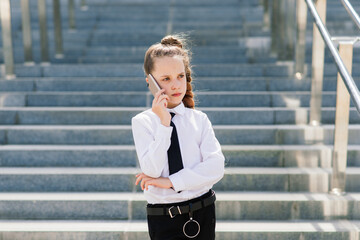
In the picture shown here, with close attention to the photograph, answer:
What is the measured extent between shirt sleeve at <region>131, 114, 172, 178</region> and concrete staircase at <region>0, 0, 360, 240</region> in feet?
4.39

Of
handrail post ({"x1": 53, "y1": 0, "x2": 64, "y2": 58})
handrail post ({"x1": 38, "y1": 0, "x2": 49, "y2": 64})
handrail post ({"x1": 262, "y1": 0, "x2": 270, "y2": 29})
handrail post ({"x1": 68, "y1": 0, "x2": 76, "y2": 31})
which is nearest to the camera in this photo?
handrail post ({"x1": 38, "y1": 0, "x2": 49, "y2": 64})

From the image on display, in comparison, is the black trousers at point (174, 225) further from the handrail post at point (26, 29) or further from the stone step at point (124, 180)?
the handrail post at point (26, 29)

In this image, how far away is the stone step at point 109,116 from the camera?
403 cm

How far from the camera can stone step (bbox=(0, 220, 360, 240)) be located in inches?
115

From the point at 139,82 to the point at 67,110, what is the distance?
0.81 metres

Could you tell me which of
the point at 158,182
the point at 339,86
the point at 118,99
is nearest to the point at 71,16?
the point at 118,99

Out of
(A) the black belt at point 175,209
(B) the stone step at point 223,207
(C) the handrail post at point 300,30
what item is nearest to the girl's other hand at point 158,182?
(A) the black belt at point 175,209

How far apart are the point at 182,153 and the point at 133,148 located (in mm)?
1937

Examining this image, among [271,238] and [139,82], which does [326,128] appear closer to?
[271,238]

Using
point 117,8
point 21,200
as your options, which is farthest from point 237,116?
point 117,8

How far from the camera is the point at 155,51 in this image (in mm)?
1730

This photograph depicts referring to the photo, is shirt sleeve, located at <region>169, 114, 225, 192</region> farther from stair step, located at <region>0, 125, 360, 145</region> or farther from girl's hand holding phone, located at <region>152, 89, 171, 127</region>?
stair step, located at <region>0, 125, 360, 145</region>

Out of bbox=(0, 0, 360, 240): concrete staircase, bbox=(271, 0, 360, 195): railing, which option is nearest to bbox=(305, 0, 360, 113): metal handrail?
bbox=(271, 0, 360, 195): railing

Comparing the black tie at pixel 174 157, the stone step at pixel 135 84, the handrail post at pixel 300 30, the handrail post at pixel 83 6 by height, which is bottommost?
the black tie at pixel 174 157
